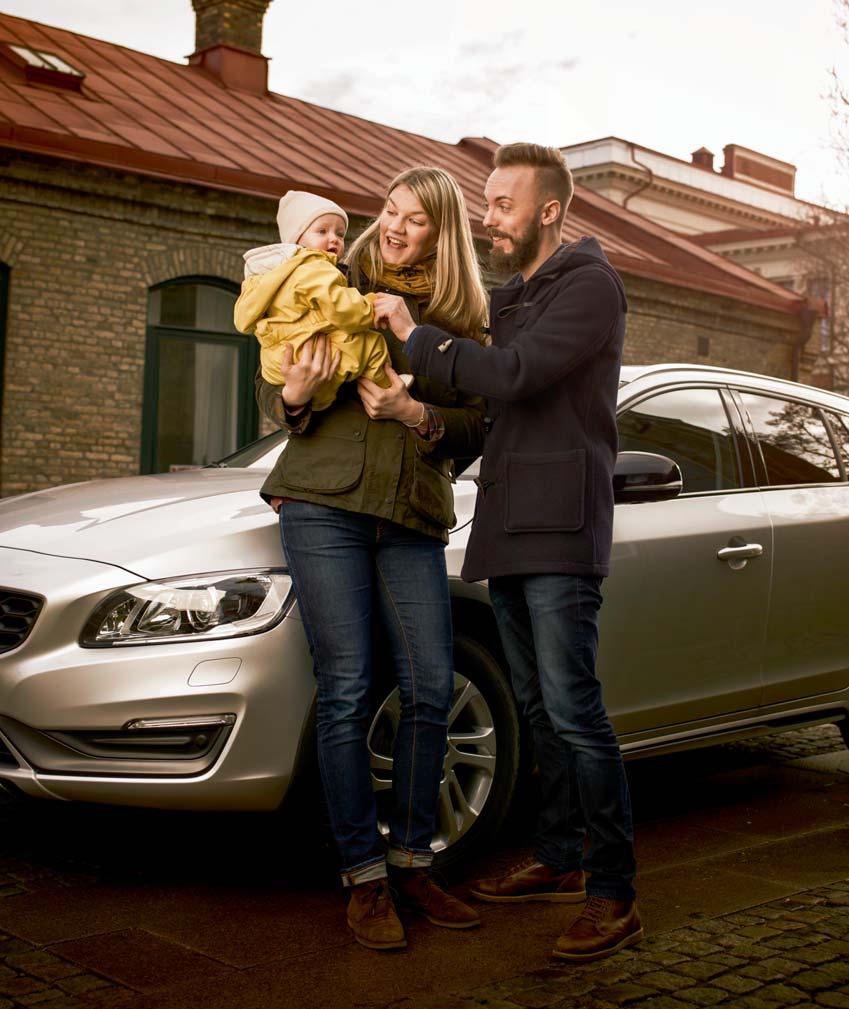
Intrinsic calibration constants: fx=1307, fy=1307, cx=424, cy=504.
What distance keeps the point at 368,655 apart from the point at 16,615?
3.38 feet


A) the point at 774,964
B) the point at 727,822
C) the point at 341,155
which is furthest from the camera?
the point at 341,155

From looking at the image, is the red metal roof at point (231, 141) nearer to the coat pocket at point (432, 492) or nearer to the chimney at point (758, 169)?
the coat pocket at point (432, 492)

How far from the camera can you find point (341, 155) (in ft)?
57.8

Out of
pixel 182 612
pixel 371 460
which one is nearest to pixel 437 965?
pixel 182 612

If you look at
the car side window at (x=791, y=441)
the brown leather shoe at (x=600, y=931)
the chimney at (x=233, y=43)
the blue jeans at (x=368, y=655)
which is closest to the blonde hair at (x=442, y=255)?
the blue jeans at (x=368, y=655)

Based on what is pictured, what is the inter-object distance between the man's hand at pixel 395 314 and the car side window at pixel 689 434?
1413 millimetres

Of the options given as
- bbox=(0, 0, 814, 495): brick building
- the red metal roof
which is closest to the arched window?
bbox=(0, 0, 814, 495): brick building

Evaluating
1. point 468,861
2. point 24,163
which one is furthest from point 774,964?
point 24,163

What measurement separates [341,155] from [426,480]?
14.9 meters

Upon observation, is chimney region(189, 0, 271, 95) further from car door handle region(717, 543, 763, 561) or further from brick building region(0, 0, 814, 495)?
car door handle region(717, 543, 763, 561)

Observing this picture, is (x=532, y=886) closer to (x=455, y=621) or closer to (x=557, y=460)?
(x=455, y=621)

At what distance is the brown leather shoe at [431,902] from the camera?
3.55 meters

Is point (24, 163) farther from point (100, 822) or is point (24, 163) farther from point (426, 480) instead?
point (426, 480)

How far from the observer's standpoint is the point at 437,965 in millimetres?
3293
